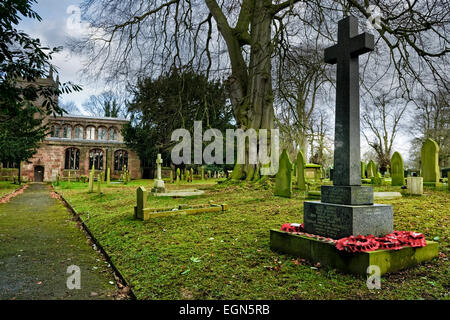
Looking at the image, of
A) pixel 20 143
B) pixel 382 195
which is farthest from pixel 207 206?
pixel 20 143

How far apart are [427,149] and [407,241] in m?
9.45

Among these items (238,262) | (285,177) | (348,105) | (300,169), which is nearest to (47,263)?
(238,262)

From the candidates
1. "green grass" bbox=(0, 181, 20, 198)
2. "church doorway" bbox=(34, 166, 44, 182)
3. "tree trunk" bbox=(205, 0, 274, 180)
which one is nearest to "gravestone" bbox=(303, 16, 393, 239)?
"tree trunk" bbox=(205, 0, 274, 180)

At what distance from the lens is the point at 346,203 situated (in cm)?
364

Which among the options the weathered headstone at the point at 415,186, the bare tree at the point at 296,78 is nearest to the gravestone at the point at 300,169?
the bare tree at the point at 296,78

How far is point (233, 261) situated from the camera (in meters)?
3.78

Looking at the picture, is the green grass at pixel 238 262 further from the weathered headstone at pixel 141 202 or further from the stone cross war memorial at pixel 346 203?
the weathered headstone at pixel 141 202

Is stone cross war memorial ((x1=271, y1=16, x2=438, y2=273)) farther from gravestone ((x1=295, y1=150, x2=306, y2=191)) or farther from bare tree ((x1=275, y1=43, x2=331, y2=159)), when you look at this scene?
gravestone ((x1=295, y1=150, x2=306, y2=191))

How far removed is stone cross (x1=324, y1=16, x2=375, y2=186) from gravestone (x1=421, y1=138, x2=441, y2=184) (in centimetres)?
888

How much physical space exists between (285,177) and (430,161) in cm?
611

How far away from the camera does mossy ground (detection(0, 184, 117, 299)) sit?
323 cm

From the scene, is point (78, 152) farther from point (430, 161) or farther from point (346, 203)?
point (346, 203)

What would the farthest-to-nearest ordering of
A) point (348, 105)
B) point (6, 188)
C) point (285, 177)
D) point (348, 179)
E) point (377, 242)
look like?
1. point (6, 188)
2. point (285, 177)
3. point (348, 105)
4. point (348, 179)
5. point (377, 242)

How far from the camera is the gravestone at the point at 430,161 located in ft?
34.5
